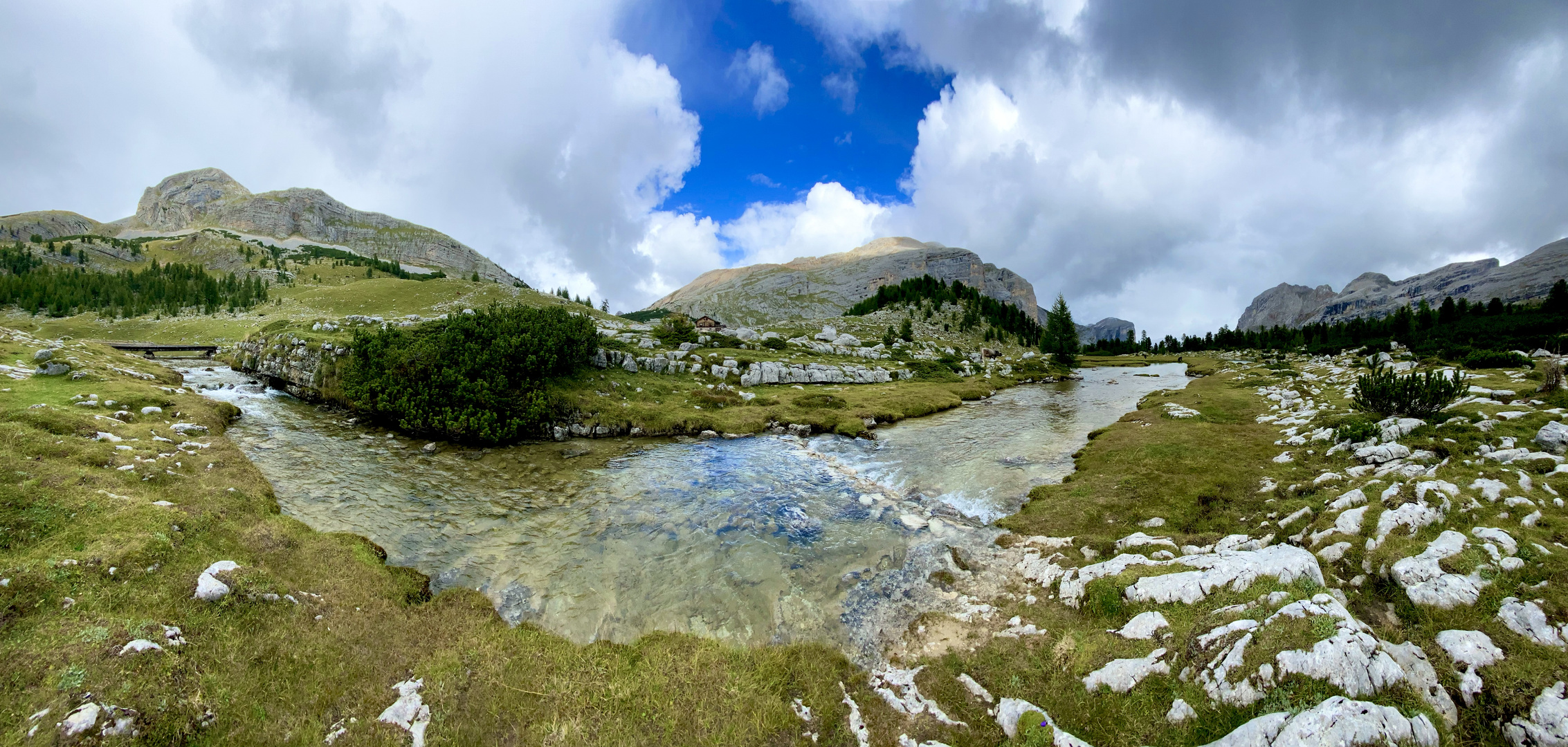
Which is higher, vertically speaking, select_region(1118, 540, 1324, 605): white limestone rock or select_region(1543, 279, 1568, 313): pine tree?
select_region(1543, 279, 1568, 313): pine tree

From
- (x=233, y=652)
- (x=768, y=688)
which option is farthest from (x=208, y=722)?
(x=768, y=688)

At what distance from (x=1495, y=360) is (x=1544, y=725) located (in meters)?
46.6

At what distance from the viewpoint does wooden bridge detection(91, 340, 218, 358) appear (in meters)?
56.0

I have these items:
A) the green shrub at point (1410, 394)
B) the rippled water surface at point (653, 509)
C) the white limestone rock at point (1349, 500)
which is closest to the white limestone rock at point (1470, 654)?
the white limestone rock at point (1349, 500)

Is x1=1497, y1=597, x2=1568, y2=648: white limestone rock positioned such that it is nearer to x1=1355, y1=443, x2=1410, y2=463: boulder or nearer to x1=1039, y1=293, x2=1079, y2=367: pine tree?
x1=1355, y1=443, x2=1410, y2=463: boulder

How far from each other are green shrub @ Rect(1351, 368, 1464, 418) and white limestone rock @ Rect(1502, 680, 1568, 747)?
1689 cm

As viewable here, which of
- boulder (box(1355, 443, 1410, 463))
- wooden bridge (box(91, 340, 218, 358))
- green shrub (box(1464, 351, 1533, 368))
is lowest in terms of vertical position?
boulder (box(1355, 443, 1410, 463))

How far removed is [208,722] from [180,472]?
42.5 ft

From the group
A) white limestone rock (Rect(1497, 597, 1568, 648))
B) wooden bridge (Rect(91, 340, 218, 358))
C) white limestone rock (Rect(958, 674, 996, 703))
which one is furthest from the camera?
wooden bridge (Rect(91, 340, 218, 358))

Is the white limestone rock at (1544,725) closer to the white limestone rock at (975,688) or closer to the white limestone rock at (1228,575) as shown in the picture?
the white limestone rock at (1228,575)

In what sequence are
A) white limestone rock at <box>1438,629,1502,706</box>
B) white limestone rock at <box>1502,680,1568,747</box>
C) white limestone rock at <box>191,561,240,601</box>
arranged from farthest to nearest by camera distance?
white limestone rock at <box>191,561,240,601</box>
white limestone rock at <box>1438,629,1502,706</box>
white limestone rock at <box>1502,680,1568,747</box>

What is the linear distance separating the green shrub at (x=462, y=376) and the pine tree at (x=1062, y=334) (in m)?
88.9

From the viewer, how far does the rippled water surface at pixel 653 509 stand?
12.3 metres

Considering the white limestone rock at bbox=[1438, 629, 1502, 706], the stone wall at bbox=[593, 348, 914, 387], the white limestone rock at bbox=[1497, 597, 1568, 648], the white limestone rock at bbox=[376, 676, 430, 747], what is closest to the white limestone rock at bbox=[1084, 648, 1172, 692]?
the white limestone rock at bbox=[1438, 629, 1502, 706]
